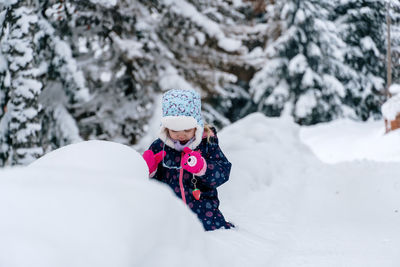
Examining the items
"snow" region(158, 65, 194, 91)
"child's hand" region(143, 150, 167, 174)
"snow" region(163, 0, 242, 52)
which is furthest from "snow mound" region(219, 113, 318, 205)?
"snow" region(163, 0, 242, 52)

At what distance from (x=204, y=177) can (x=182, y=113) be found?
536mm

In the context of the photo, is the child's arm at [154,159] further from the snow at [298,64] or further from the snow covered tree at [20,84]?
the snow at [298,64]

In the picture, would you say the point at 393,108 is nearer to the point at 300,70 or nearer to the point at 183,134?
the point at 183,134

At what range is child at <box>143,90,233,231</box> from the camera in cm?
306

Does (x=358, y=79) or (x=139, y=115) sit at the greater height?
(x=139, y=115)

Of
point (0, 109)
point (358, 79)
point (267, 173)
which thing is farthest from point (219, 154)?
point (358, 79)

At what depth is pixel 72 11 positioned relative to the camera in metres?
5.95

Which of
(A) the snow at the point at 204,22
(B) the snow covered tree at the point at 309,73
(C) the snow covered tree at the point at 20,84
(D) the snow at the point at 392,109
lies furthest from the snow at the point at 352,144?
(C) the snow covered tree at the point at 20,84

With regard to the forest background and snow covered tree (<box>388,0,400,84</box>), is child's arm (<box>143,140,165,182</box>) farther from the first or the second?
snow covered tree (<box>388,0,400,84</box>)

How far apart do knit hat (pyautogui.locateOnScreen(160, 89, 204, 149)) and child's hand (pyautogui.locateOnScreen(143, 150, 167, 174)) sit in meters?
0.27

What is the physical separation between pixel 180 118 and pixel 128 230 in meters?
1.85

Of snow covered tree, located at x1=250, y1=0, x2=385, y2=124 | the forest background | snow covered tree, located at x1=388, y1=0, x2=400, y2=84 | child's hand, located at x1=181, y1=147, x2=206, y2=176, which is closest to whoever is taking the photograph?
child's hand, located at x1=181, y1=147, x2=206, y2=176

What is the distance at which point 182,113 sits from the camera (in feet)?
10.0

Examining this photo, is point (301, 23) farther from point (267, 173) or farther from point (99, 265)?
point (99, 265)
